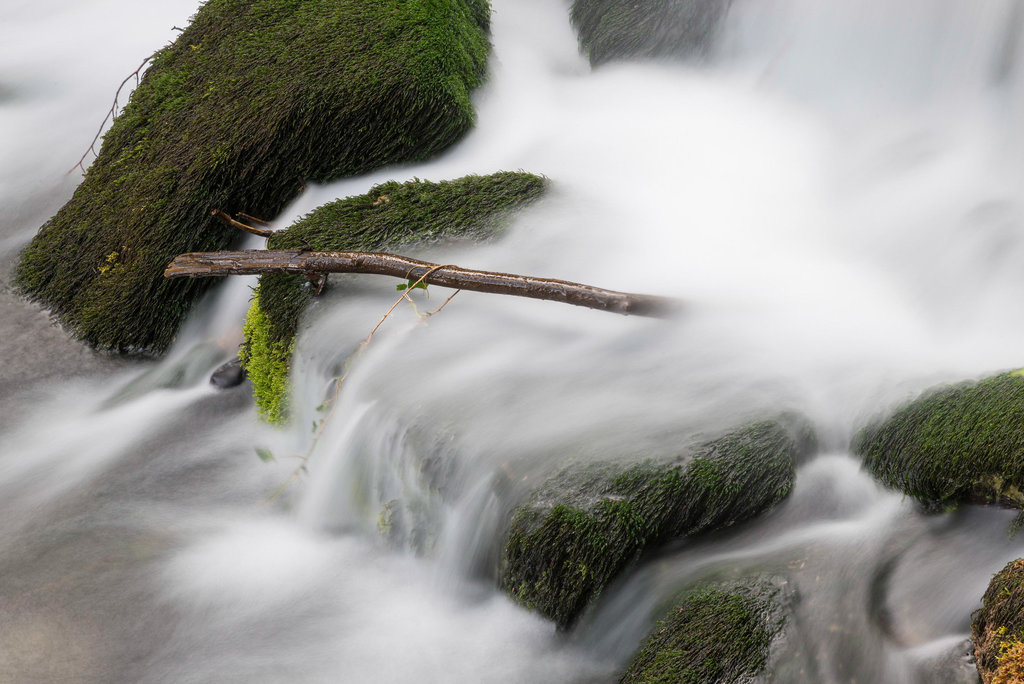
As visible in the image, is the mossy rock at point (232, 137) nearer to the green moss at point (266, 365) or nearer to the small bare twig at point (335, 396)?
the green moss at point (266, 365)

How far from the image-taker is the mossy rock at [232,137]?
483 centimetres

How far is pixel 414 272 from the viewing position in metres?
4.09

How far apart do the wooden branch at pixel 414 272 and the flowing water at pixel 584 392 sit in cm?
15

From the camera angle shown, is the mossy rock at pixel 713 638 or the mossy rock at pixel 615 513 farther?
the mossy rock at pixel 615 513

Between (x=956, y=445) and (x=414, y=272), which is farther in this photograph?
(x=414, y=272)

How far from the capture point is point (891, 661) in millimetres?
2854

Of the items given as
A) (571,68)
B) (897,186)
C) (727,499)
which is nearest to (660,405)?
(727,499)

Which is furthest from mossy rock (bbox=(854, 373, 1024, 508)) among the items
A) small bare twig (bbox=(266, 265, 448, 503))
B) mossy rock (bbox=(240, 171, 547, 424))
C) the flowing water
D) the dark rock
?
the dark rock

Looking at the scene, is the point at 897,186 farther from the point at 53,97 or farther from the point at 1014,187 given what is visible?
the point at 53,97

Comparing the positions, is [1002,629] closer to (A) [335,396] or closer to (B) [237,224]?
(A) [335,396]

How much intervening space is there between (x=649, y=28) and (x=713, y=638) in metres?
4.67

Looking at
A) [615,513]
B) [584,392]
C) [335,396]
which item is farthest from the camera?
[335,396]

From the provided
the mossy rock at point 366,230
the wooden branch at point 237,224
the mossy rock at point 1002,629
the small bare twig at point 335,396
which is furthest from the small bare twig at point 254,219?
the mossy rock at point 1002,629

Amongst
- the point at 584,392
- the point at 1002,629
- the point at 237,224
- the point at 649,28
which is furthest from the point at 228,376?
the point at 649,28
